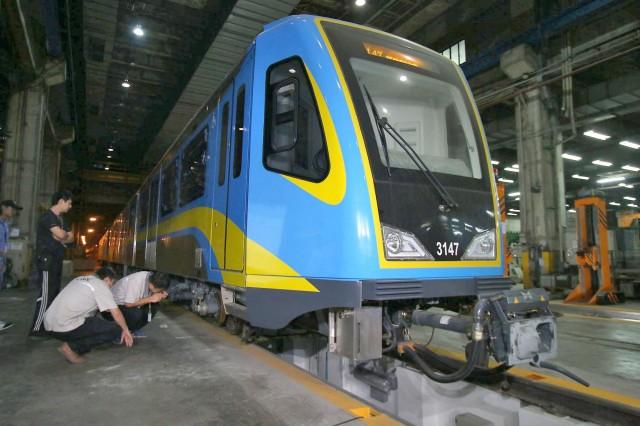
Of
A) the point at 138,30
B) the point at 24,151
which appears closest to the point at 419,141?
the point at 138,30

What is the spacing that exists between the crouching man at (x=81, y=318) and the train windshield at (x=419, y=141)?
2695 mm

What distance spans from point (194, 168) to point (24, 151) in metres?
8.93

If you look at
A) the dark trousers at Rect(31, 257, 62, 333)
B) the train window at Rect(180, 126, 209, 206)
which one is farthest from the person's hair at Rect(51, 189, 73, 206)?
the train window at Rect(180, 126, 209, 206)

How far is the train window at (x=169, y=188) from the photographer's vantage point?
645cm

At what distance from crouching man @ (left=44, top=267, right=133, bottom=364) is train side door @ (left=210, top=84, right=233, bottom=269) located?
101cm

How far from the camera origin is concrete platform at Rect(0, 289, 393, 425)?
2629 millimetres

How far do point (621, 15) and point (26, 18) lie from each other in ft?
50.4

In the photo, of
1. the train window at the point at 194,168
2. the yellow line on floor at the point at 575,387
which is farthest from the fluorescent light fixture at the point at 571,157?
the train window at the point at 194,168

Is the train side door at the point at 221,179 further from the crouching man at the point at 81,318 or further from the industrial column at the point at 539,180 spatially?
the industrial column at the point at 539,180

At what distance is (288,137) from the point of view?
3.46 m

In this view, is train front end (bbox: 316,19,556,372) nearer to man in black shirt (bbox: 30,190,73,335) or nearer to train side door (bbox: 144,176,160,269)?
man in black shirt (bbox: 30,190,73,335)

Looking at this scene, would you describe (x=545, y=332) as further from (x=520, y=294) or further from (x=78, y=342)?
(x=78, y=342)

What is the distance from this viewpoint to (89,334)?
389 cm

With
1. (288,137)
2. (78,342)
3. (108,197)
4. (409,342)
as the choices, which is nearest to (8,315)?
(78,342)
